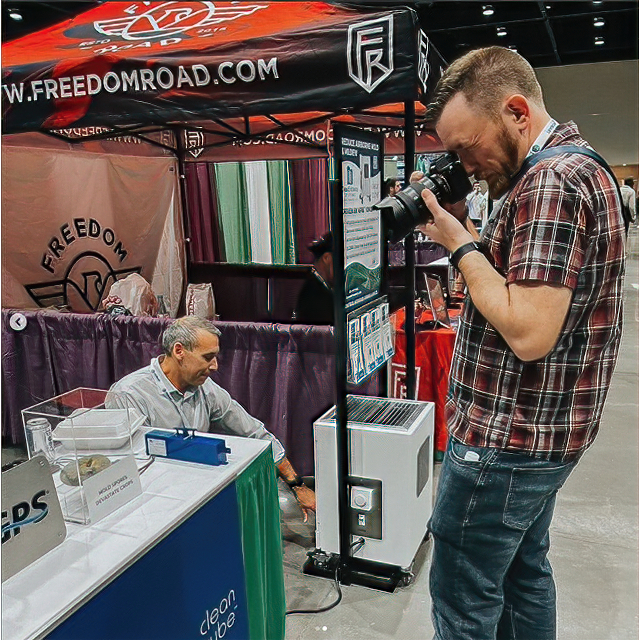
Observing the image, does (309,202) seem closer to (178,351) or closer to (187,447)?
(178,351)

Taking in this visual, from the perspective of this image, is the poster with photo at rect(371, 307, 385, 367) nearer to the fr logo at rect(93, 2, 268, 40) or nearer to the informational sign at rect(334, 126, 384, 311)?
the informational sign at rect(334, 126, 384, 311)

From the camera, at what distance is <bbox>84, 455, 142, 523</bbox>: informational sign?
1.13 meters

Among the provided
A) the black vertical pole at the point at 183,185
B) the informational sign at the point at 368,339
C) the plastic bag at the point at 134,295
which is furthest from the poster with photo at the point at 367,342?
the black vertical pole at the point at 183,185

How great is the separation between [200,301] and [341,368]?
3165 millimetres

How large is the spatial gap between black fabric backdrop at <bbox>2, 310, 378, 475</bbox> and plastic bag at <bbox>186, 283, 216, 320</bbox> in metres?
1.72

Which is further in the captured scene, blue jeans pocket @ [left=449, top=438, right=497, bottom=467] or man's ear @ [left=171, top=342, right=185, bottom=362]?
man's ear @ [left=171, top=342, right=185, bottom=362]

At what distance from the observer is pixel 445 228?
1155 mm

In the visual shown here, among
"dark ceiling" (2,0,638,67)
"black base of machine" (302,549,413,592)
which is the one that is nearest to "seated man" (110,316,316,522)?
"black base of machine" (302,549,413,592)

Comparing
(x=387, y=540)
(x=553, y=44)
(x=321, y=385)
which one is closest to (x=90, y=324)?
(x=321, y=385)

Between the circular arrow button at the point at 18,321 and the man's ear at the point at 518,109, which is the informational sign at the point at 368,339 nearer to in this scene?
the man's ear at the point at 518,109

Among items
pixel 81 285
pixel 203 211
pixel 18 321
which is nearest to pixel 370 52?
pixel 18 321

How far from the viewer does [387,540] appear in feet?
6.97

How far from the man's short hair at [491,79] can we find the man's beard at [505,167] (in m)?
0.05

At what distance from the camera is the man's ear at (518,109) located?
3.49ft
